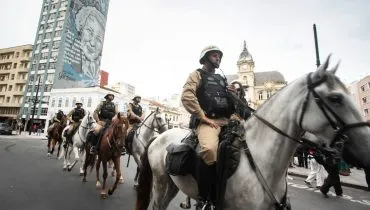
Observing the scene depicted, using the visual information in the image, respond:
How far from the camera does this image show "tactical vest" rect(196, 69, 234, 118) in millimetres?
2908

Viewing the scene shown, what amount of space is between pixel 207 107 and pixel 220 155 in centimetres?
71

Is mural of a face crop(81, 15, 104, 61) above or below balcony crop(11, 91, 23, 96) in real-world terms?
above

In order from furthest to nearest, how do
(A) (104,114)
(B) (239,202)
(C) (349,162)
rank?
(A) (104,114)
(B) (239,202)
(C) (349,162)

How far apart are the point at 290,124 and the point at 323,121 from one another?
12.5 inches

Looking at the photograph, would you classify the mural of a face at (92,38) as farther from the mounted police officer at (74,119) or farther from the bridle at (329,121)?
the bridle at (329,121)

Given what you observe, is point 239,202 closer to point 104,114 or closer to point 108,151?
point 108,151

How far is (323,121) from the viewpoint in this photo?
2.04 metres

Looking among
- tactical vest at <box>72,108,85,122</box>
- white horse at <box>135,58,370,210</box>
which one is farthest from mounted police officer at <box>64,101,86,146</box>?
white horse at <box>135,58,370,210</box>

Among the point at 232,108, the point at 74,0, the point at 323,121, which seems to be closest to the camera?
the point at 323,121

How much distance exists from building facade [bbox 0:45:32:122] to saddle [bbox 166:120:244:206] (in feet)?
233

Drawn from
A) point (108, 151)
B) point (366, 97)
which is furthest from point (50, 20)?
point (366, 97)

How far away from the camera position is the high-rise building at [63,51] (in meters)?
56.8

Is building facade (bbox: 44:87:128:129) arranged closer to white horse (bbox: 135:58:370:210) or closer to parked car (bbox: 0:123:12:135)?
parked car (bbox: 0:123:12:135)

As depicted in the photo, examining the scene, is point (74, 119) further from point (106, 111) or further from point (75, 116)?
point (106, 111)
